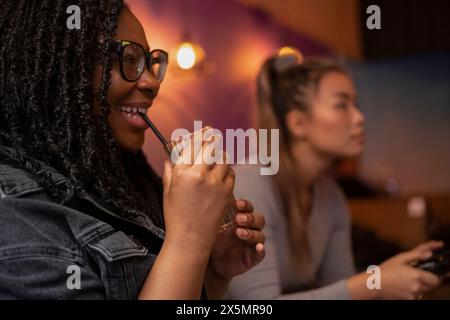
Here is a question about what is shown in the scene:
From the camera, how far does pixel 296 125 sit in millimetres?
1427

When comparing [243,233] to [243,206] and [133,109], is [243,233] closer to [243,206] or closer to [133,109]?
[243,206]

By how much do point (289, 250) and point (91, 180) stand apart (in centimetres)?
67

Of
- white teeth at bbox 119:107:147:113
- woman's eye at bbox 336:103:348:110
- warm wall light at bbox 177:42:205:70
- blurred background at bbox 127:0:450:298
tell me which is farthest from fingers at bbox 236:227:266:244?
warm wall light at bbox 177:42:205:70

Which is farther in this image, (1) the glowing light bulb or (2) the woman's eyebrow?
(1) the glowing light bulb

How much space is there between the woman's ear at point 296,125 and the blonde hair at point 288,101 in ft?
0.03

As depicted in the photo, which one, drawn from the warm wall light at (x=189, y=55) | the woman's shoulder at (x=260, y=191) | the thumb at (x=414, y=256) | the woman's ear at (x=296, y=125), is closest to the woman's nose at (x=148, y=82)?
the woman's shoulder at (x=260, y=191)

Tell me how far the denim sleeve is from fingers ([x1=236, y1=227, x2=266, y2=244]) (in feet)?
0.80

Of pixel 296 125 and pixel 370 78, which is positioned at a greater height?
pixel 370 78

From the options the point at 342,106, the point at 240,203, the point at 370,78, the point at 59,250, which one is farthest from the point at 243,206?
the point at 370,78

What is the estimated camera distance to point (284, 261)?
1.29m

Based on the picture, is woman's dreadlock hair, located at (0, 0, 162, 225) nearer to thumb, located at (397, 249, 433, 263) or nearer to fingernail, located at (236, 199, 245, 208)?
fingernail, located at (236, 199, 245, 208)

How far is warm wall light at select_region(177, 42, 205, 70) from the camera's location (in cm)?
189

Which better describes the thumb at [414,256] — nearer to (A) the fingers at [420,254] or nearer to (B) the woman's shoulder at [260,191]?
(A) the fingers at [420,254]
